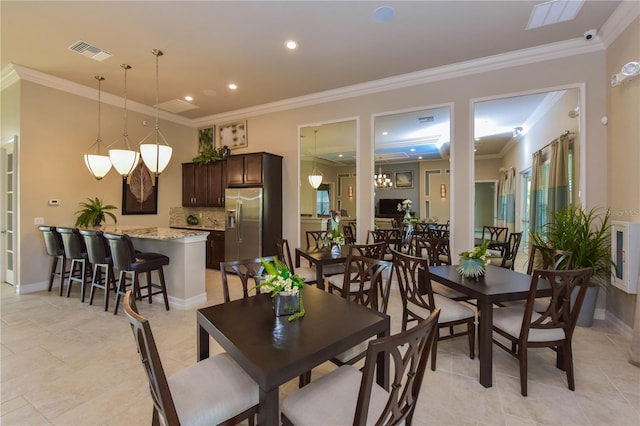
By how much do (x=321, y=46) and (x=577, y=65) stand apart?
10.1ft

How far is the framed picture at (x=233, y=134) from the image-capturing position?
593cm

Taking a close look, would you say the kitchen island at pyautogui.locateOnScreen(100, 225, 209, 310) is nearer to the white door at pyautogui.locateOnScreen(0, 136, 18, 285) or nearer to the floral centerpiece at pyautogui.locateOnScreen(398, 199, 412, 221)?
the white door at pyautogui.locateOnScreen(0, 136, 18, 285)

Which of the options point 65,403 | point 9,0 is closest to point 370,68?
point 9,0

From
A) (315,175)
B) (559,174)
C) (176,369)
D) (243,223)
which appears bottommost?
(176,369)

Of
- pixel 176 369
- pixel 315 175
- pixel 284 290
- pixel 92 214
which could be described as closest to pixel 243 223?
pixel 315 175

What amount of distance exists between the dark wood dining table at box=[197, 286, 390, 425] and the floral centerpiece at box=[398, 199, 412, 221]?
3.19m

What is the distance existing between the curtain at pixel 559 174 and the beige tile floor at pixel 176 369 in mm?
1443

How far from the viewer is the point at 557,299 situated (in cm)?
207

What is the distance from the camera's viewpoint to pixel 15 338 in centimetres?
290

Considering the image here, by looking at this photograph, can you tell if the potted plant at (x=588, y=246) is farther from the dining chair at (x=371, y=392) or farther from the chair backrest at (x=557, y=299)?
the dining chair at (x=371, y=392)

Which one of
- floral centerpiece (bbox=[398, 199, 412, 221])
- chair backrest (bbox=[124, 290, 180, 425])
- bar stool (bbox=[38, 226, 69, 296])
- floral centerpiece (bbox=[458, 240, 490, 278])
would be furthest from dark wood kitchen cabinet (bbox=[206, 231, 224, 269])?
chair backrest (bbox=[124, 290, 180, 425])

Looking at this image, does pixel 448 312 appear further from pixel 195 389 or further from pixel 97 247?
pixel 97 247

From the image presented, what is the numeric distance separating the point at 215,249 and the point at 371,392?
16.8 ft

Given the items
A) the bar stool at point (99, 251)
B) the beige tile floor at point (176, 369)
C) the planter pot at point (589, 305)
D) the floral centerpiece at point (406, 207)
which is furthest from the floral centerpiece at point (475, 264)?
the bar stool at point (99, 251)
